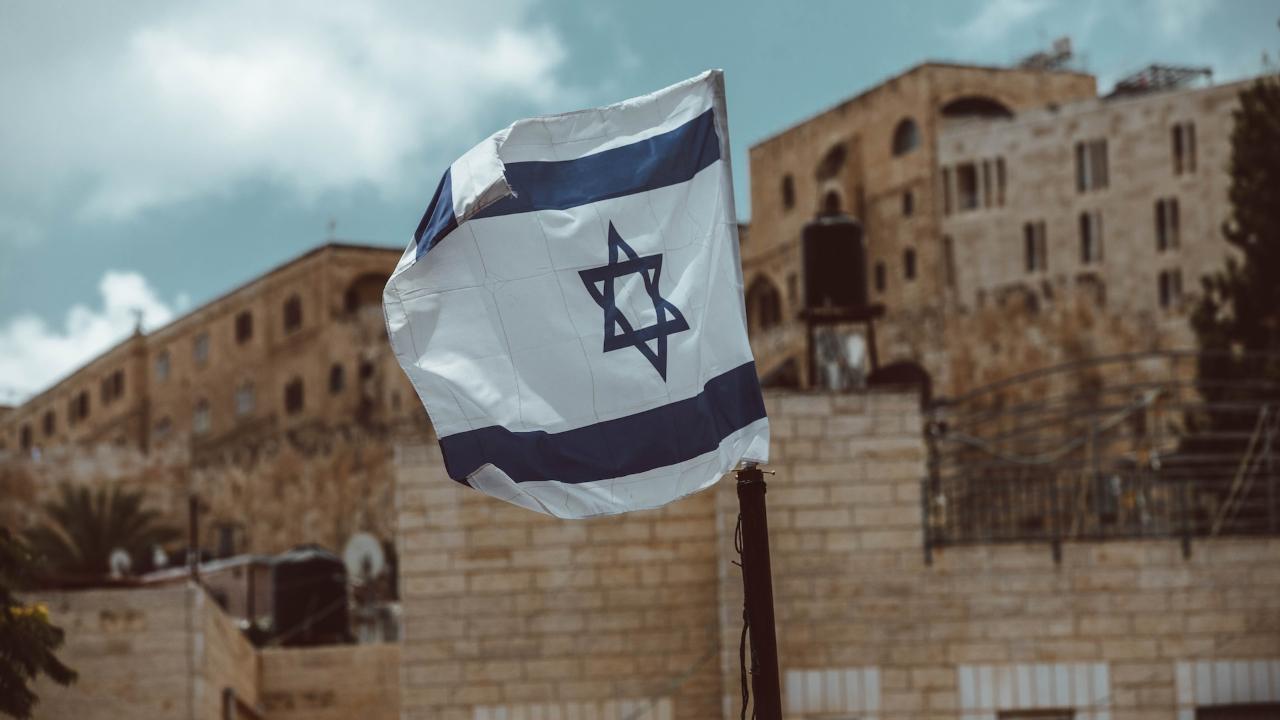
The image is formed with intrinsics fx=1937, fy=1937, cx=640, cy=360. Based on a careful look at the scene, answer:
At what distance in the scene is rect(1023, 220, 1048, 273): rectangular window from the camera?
51.5 m

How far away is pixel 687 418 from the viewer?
7660mm

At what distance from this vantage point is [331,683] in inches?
948

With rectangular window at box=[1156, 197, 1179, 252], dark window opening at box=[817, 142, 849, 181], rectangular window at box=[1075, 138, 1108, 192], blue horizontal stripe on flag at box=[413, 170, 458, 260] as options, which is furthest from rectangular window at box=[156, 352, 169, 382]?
blue horizontal stripe on flag at box=[413, 170, 458, 260]

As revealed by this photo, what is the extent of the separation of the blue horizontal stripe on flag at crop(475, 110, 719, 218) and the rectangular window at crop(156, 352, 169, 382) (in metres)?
68.9

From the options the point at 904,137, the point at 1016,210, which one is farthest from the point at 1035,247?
the point at 904,137

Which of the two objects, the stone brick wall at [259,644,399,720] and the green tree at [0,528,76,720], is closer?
Answer: the green tree at [0,528,76,720]

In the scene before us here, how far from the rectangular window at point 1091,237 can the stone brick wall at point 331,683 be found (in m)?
31.1

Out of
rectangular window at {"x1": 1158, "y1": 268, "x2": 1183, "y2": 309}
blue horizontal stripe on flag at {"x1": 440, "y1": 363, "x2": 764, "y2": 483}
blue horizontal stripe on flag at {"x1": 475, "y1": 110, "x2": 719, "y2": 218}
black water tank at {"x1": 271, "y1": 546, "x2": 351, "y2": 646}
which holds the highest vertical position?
rectangular window at {"x1": 1158, "y1": 268, "x2": 1183, "y2": 309}

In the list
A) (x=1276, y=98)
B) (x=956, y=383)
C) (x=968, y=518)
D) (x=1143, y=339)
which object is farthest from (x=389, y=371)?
(x=968, y=518)

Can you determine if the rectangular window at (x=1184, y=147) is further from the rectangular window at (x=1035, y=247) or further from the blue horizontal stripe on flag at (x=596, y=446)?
the blue horizontal stripe on flag at (x=596, y=446)

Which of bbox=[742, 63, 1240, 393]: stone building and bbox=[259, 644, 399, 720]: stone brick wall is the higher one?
bbox=[742, 63, 1240, 393]: stone building

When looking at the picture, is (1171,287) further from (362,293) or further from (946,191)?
(362,293)

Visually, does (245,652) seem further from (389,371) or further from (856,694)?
(389,371)

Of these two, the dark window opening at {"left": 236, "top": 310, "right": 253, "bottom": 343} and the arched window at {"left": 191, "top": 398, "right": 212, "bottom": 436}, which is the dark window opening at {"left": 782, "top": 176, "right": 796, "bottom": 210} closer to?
the dark window opening at {"left": 236, "top": 310, "right": 253, "bottom": 343}
